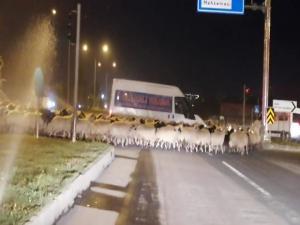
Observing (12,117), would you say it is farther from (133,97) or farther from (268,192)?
(268,192)

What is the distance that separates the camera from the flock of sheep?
27.7 metres

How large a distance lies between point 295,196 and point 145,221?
4.80 meters

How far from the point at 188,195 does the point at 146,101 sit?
2905cm

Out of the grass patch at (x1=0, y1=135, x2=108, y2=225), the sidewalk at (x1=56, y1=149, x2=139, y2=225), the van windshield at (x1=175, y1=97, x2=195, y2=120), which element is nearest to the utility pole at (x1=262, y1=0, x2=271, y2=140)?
the van windshield at (x1=175, y1=97, x2=195, y2=120)

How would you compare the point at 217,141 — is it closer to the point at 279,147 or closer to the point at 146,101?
the point at 279,147

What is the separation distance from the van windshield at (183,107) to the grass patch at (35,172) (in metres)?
21.0

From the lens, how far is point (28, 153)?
16.8 m

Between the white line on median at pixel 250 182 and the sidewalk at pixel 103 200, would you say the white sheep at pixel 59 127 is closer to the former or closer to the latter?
the white line on median at pixel 250 182

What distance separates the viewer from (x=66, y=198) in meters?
10.6

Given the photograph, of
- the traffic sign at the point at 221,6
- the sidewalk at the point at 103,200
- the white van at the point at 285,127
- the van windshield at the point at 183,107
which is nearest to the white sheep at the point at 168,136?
the traffic sign at the point at 221,6

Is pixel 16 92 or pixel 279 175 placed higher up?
pixel 16 92

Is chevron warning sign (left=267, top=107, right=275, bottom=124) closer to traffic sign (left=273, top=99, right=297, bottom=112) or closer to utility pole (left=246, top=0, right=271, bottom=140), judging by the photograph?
utility pole (left=246, top=0, right=271, bottom=140)

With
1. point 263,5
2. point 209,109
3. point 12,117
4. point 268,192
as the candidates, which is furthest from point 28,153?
point 209,109

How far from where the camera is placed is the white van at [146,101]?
137ft
